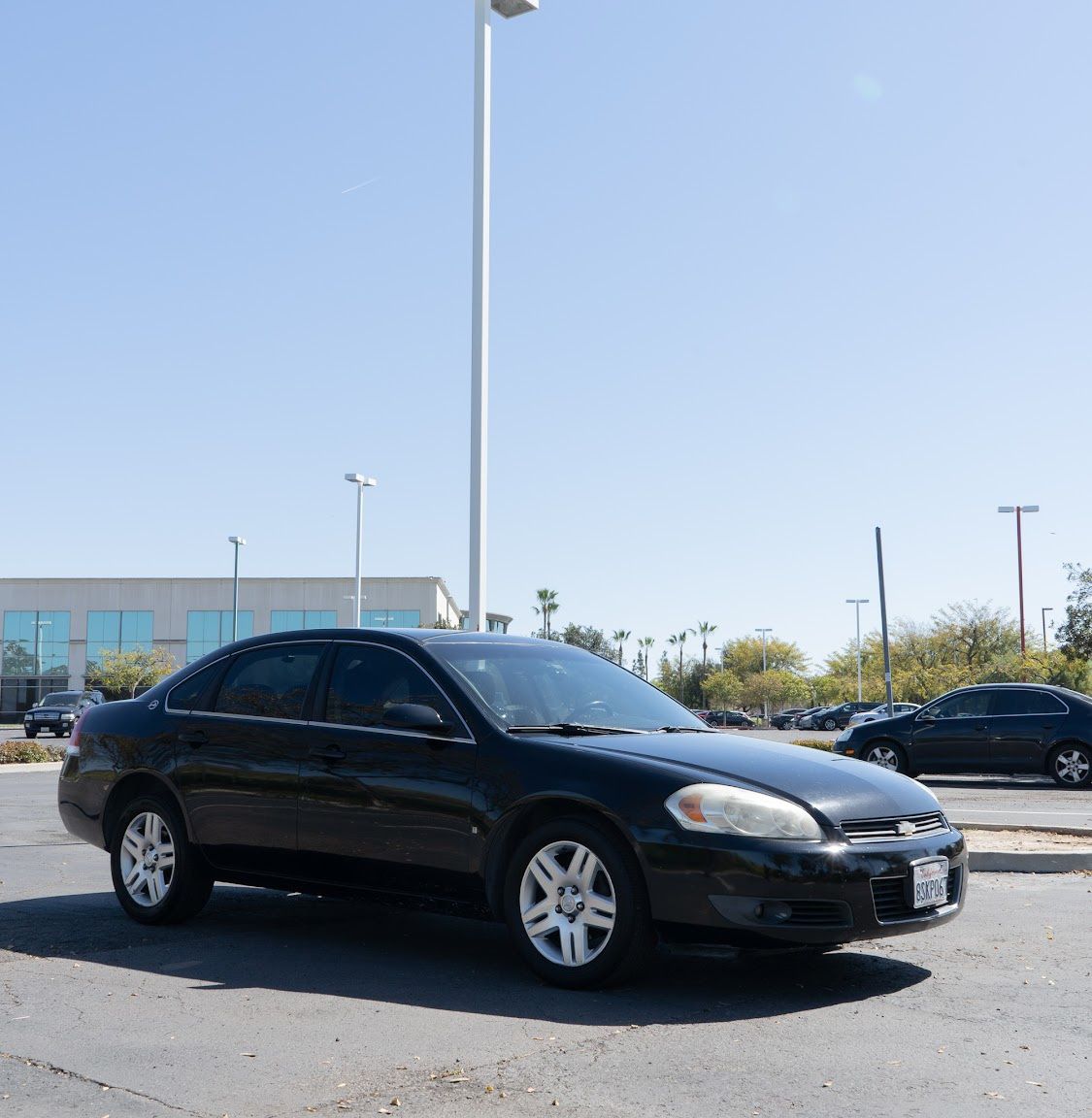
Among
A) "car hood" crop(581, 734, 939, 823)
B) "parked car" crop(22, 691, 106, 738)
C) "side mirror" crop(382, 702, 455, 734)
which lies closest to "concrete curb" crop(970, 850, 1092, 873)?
"car hood" crop(581, 734, 939, 823)

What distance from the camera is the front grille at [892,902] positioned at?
5676 millimetres

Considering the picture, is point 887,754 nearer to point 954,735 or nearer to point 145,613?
point 954,735

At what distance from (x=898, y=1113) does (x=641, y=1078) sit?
83cm

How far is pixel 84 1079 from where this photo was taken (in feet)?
14.8

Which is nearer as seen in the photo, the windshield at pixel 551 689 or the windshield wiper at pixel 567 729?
the windshield wiper at pixel 567 729

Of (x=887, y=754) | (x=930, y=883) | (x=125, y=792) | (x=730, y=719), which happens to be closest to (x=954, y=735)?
(x=887, y=754)

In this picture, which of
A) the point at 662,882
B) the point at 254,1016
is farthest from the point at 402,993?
the point at 662,882

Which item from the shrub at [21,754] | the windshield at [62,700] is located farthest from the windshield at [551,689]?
the windshield at [62,700]

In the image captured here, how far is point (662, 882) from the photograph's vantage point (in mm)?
5594

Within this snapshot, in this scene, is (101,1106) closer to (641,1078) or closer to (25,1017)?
Answer: (25,1017)

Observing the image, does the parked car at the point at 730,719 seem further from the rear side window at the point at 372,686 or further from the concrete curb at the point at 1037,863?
the rear side window at the point at 372,686

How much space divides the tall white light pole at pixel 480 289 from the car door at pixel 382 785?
22.0ft

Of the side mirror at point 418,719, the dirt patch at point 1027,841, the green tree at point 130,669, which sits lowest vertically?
the dirt patch at point 1027,841

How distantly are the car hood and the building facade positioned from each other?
232 feet
